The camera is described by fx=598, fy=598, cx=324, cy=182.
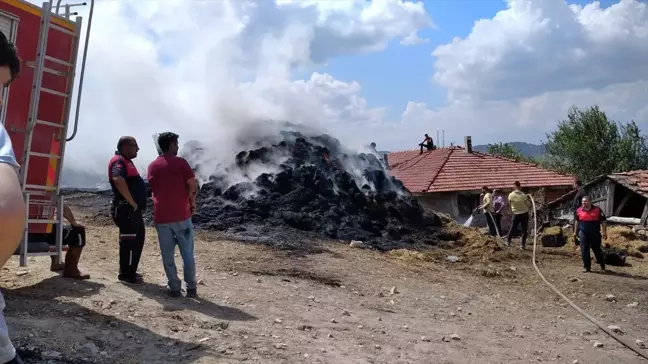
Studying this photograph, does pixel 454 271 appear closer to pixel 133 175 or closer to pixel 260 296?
pixel 260 296

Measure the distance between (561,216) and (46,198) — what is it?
18.9 m

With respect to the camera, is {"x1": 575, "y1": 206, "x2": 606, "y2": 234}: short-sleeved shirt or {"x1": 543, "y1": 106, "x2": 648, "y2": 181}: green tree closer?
{"x1": 575, "y1": 206, "x2": 606, "y2": 234}: short-sleeved shirt

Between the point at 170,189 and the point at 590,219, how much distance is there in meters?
8.70

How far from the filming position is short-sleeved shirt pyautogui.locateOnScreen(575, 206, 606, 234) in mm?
11719

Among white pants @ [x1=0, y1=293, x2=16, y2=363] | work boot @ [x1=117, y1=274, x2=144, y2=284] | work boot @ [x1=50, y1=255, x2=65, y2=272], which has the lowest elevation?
work boot @ [x1=117, y1=274, x2=144, y2=284]

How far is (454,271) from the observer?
436 inches

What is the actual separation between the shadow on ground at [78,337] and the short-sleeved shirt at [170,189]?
1.27 m

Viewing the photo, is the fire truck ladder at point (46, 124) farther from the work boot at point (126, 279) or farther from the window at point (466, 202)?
the window at point (466, 202)

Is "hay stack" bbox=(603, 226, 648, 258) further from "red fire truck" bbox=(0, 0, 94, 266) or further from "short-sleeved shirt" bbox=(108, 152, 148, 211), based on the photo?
"red fire truck" bbox=(0, 0, 94, 266)

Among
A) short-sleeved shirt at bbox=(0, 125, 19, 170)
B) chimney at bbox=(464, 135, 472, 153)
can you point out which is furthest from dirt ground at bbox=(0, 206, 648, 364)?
chimney at bbox=(464, 135, 472, 153)

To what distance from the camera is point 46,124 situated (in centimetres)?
606

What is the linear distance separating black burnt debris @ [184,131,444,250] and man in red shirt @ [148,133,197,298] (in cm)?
511

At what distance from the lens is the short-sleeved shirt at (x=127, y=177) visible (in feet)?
21.2

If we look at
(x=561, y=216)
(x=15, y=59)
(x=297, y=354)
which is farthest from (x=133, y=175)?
(x=561, y=216)
